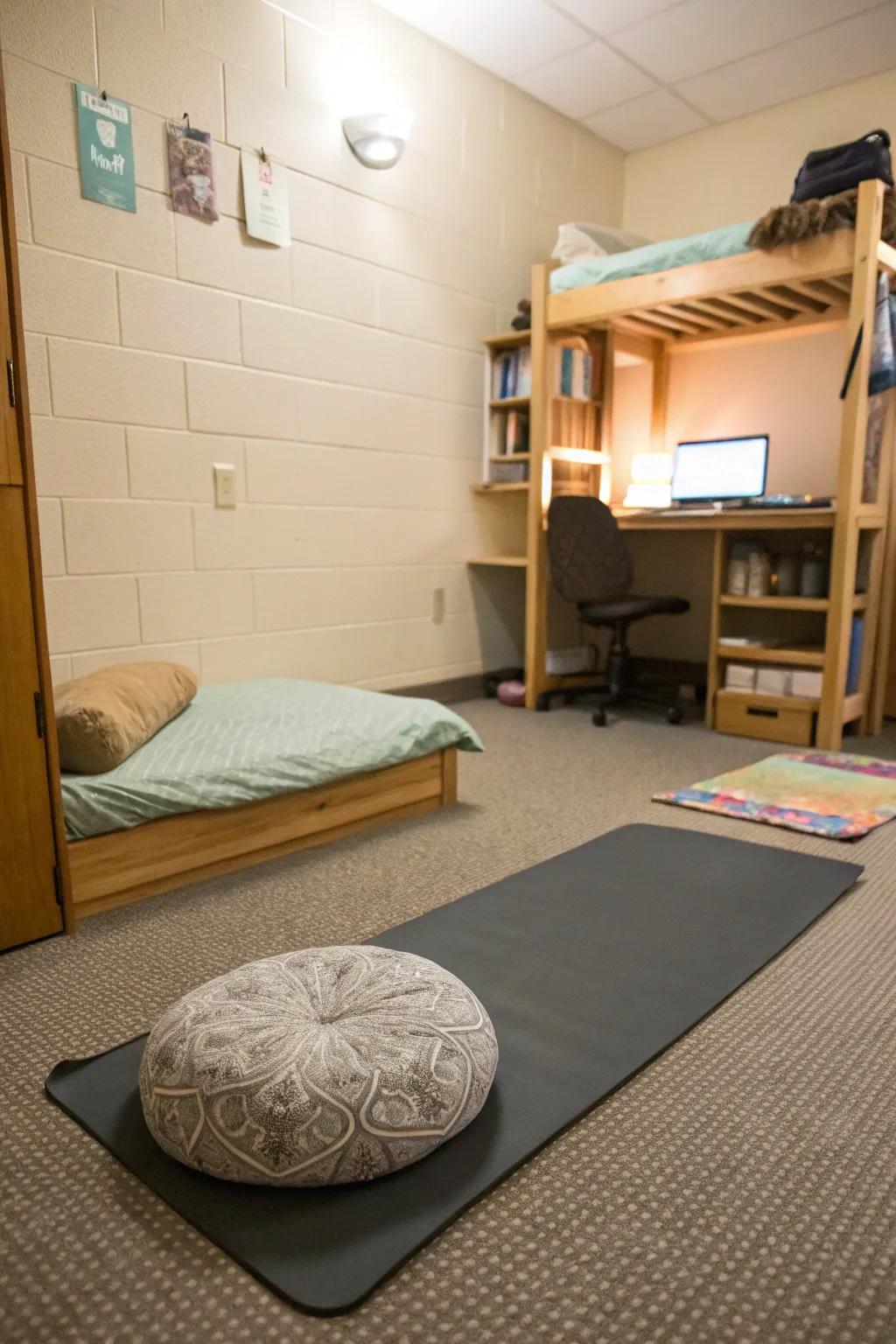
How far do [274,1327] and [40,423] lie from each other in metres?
2.18

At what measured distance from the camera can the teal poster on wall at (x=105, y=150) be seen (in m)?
2.29

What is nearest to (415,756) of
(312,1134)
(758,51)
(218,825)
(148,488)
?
(218,825)

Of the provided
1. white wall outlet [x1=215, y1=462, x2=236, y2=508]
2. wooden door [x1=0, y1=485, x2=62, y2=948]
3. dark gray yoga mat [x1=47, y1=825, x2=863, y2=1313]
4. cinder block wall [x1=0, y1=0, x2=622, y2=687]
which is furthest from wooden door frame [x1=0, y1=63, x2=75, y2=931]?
white wall outlet [x1=215, y1=462, x2=236, y2=508]

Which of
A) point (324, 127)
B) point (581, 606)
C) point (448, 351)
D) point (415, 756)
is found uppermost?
point (324, 127)

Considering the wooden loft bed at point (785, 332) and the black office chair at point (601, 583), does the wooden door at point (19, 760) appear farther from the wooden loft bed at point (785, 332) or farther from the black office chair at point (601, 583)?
the wooden loft bed at point (785, 332)

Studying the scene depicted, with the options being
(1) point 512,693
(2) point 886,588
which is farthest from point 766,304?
(1) point 512,693

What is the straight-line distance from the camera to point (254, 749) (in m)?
1.89

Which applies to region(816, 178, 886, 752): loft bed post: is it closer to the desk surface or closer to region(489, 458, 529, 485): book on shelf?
the desk surface

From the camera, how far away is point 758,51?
11.2 feet

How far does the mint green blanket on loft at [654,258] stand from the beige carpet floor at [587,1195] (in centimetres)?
232

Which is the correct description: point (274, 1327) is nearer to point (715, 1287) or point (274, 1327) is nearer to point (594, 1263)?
point (594, 1263)

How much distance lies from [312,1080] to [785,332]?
3665mm

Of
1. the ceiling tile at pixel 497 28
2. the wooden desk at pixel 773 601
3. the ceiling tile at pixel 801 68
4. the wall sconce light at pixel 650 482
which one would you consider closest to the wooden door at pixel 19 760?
the wooden desk at pixel 773 601

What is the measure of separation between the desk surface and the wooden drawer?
1.98ft
